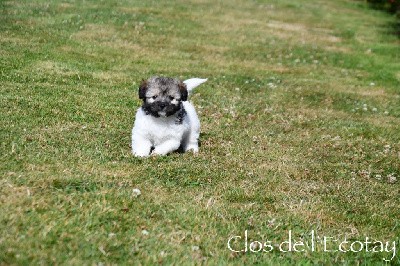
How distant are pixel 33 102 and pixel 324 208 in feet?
21.2

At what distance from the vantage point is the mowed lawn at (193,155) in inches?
254

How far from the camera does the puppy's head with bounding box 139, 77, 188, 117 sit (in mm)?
8727

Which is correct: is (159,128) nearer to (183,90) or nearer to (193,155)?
(183,90)

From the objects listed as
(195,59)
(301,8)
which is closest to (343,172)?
(195,59)

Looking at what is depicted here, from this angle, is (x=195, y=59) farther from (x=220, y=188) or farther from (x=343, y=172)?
(x=220, y=188)

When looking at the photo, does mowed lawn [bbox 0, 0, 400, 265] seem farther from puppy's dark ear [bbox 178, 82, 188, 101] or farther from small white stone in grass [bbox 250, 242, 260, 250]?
puppy's dark ear [bbox 178, 82, 188, 101]

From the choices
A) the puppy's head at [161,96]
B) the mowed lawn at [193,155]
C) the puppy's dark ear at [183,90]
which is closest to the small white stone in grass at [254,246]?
the mowed lawn at [193,155]

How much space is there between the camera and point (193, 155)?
380 inches

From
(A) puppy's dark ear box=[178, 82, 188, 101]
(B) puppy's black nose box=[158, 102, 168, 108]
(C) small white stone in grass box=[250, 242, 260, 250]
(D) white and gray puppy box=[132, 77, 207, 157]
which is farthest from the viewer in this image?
(A) puppy's dark ear box=[178, 82, 188, 101]

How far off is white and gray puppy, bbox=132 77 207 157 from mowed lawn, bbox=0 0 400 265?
0.91 ft

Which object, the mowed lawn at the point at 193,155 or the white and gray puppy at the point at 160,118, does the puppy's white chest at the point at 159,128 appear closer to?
the white and gray puppy at the point at 160,118

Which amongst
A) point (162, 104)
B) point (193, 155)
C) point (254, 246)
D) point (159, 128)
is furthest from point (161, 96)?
point (254, 246)

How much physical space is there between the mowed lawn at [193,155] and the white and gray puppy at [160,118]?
0.91ft

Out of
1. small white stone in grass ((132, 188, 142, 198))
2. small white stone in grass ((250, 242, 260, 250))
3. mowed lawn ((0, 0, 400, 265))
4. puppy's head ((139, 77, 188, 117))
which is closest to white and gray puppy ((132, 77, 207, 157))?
puppy's head ((139, 77, 188, 117))
